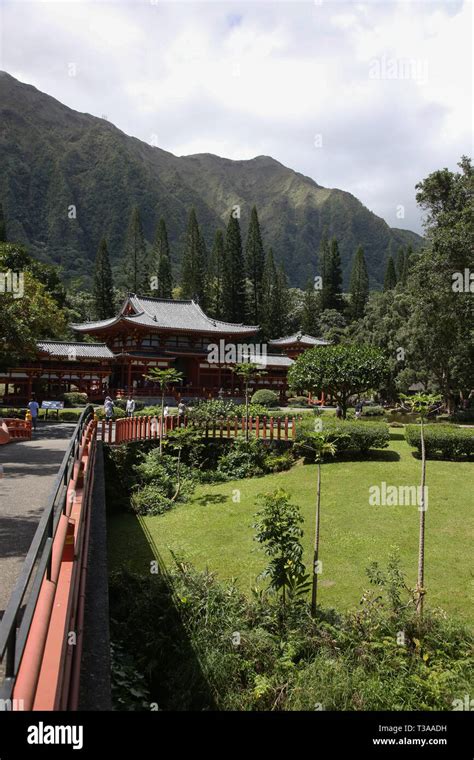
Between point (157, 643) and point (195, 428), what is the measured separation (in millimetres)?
12444

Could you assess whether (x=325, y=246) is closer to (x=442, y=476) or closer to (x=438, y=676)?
(x=442, y=476)

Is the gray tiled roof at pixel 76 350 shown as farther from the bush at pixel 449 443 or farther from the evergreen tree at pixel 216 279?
the evergreen tree at pixel 216 279

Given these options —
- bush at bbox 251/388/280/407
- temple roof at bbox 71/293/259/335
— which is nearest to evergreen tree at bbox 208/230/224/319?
temple roof at bbox 71/293/259/335

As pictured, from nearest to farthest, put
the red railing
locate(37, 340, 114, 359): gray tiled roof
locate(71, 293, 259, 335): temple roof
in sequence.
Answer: the red railing
locate(37, 340, 114, 359): gray tiled roof
locate(71, 293, 259, 335): temple roof

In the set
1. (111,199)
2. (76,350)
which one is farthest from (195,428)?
(111,199)

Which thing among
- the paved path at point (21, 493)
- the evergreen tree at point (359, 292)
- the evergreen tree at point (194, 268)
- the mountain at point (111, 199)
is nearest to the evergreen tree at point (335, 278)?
the evergreen tree at point (359, 292)

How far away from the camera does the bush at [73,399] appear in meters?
34.7

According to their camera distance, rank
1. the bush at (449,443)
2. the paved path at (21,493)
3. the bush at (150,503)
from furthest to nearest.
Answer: the bush at (449,443)
the bush at (150,503)
the paved path at (21,493)

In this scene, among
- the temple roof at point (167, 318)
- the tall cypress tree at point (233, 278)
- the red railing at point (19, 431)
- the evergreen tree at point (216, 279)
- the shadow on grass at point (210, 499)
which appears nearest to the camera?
the shadow on grass at point (210, 499)

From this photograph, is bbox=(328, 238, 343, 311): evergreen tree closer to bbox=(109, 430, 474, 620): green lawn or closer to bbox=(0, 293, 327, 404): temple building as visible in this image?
bbox=(0, 293, 327, 404): temple building

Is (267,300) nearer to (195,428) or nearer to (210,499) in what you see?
(195,428)

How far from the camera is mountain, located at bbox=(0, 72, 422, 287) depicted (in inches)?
4948

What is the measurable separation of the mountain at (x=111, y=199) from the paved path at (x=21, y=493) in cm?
10539

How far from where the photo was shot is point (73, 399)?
34969 millimetres
